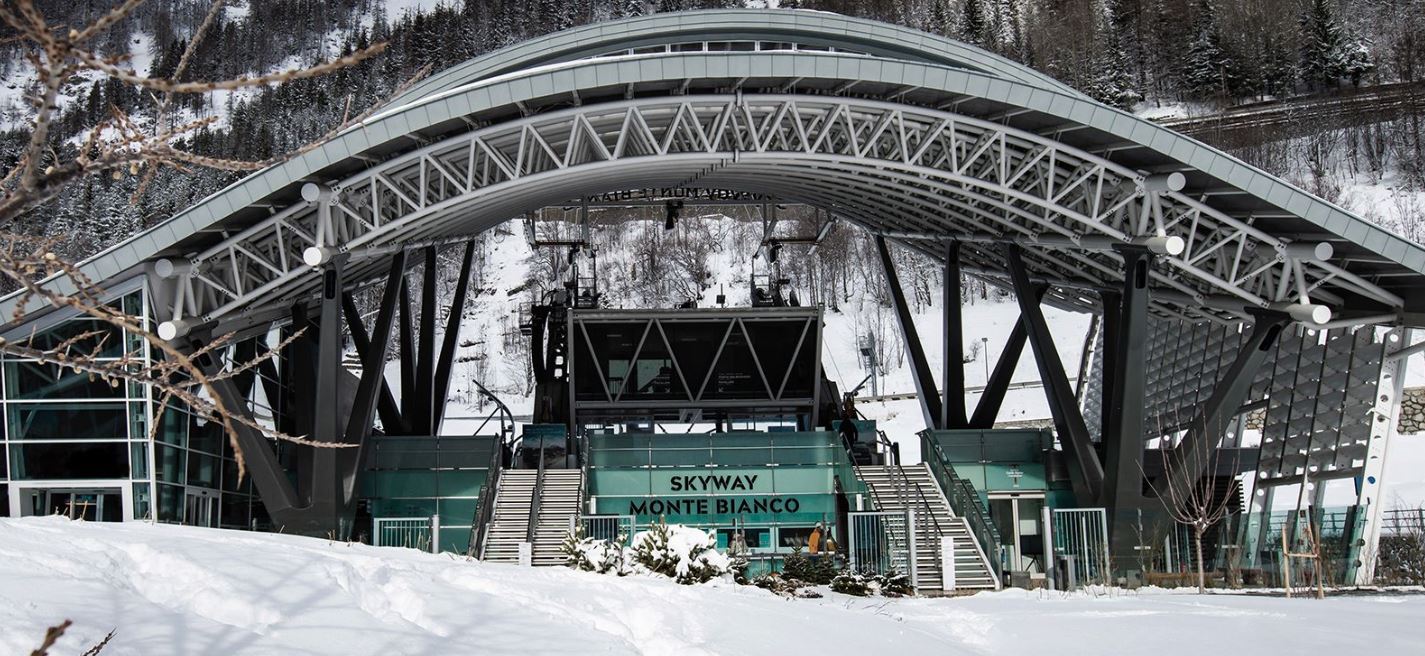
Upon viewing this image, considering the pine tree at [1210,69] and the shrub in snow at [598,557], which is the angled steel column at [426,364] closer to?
the shrub in snow at [598,557]

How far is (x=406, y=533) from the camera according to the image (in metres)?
30.3

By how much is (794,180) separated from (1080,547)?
46.5 feet

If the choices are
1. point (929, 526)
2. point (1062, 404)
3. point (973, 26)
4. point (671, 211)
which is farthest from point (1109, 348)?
point (973, 26)

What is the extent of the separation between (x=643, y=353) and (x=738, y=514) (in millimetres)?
12089

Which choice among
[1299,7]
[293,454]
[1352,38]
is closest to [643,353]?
[293,454]

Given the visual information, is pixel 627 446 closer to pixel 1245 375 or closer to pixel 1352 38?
pixel 1245 375

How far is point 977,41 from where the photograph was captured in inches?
5640

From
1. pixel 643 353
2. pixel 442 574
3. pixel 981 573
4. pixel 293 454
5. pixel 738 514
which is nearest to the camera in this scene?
pixel 442 574

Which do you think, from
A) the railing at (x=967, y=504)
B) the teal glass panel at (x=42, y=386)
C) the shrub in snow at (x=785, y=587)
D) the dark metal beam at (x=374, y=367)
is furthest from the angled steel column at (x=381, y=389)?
the shrub in snow at (x=785, y=587)

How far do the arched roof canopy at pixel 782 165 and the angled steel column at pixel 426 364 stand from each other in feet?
15.2

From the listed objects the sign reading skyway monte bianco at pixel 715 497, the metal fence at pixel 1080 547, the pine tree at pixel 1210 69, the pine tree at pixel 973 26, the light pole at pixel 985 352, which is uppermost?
the pine tree at pixel 973 26

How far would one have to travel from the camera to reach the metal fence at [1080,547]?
2927cm

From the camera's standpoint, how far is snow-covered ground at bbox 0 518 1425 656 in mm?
7898

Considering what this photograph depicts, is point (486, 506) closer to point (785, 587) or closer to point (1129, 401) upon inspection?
point (785, 587)
